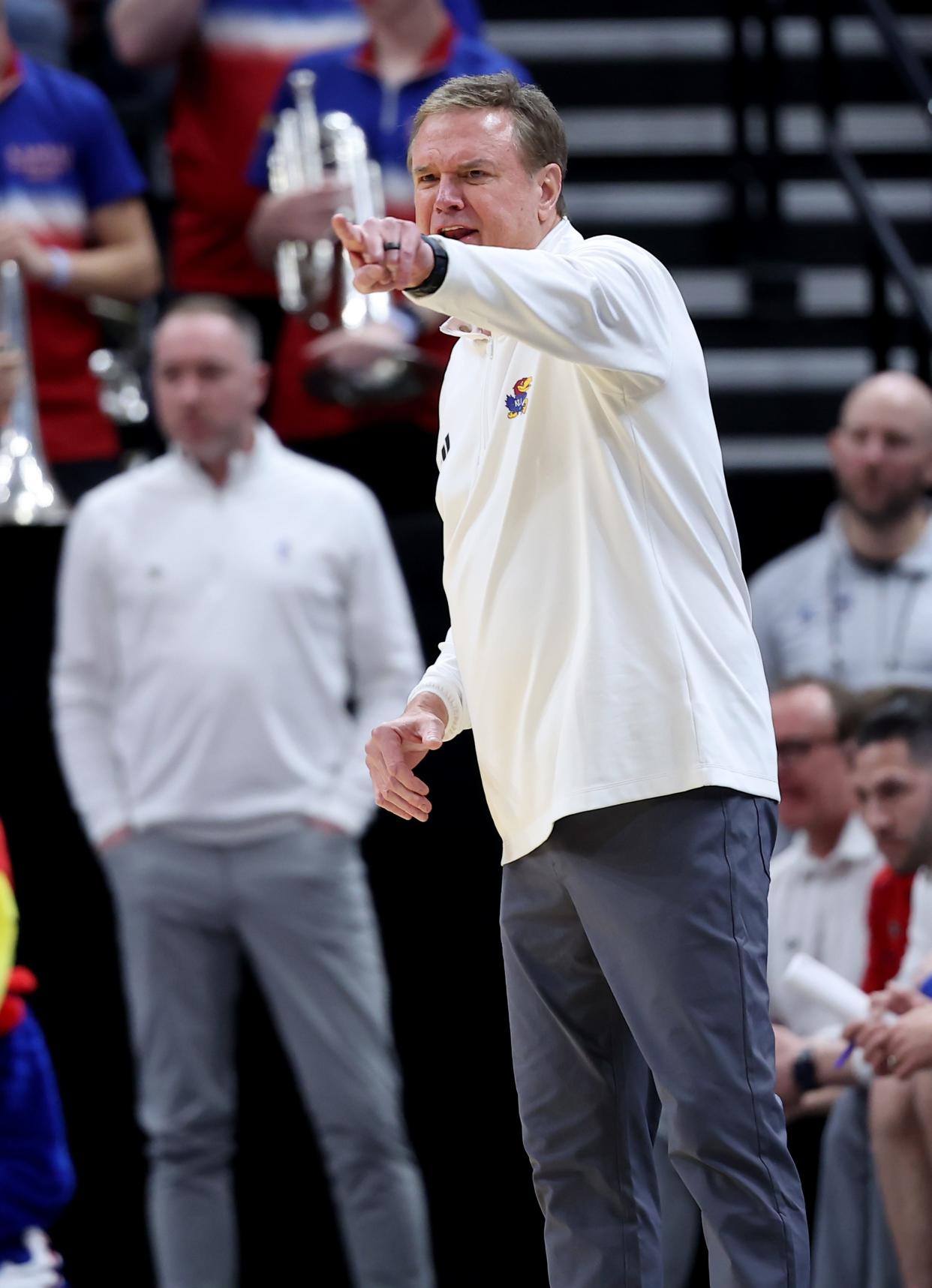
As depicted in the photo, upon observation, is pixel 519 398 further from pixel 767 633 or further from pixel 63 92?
pixel 63 92

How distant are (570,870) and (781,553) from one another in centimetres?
311

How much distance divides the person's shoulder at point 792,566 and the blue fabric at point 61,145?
183 cm

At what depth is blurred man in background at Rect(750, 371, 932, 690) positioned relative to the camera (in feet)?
15.0

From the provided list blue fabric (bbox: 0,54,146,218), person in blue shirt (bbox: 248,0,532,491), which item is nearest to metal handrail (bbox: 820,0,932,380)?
person in blue shirt (bbox: 248,0,532,491)

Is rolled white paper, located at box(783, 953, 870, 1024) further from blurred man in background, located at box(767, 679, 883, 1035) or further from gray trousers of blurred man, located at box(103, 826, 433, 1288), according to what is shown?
gray trousers of blurred man, located at box(103, 826, 433, 1288)

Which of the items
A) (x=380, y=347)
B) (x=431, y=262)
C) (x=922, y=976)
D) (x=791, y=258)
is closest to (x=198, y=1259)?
(x=922, y=976)

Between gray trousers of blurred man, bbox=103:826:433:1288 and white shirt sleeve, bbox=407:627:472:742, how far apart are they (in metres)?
1.81

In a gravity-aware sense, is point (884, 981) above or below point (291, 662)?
below

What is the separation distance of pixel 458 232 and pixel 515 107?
0.52 feet

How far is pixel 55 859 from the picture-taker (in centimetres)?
489

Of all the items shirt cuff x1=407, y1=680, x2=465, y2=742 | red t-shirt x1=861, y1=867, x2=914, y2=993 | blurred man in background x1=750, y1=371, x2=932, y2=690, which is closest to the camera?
shirt cuff x1=407, y1=680, x2=465, y2=742

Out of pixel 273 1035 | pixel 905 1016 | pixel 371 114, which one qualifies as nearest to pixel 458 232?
pixel 905 1016

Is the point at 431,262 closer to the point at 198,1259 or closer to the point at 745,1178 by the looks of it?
the point at 745,1178

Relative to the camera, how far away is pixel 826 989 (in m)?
3.45
